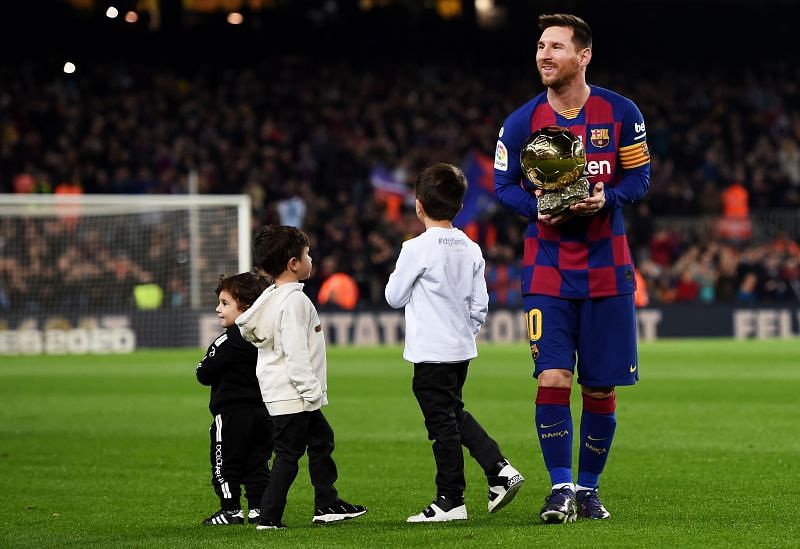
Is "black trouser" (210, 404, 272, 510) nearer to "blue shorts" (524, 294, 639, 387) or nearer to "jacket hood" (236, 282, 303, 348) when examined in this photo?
"jacket hood" (236, 282, 303, 348)

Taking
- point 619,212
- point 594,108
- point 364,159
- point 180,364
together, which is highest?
point 364,159

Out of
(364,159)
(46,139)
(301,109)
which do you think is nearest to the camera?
(46,139)

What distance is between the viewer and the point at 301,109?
106 ft

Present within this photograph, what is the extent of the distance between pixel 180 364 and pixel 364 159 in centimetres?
1129

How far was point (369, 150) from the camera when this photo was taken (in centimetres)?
3028

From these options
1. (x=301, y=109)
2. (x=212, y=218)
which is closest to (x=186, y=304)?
(x=212, y=218)

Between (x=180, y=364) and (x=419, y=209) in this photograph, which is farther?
(x=180, y=364)

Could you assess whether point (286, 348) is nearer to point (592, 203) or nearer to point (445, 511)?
point (445, 511)

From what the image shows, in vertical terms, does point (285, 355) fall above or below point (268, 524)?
above

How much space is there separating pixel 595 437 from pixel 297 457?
1.35 metres

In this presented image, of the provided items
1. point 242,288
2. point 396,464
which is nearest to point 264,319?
point 242,288

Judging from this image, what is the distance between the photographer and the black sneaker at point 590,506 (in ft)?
19.7

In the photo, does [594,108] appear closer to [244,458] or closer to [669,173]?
[244,458]

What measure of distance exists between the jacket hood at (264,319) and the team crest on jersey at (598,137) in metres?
1.49
